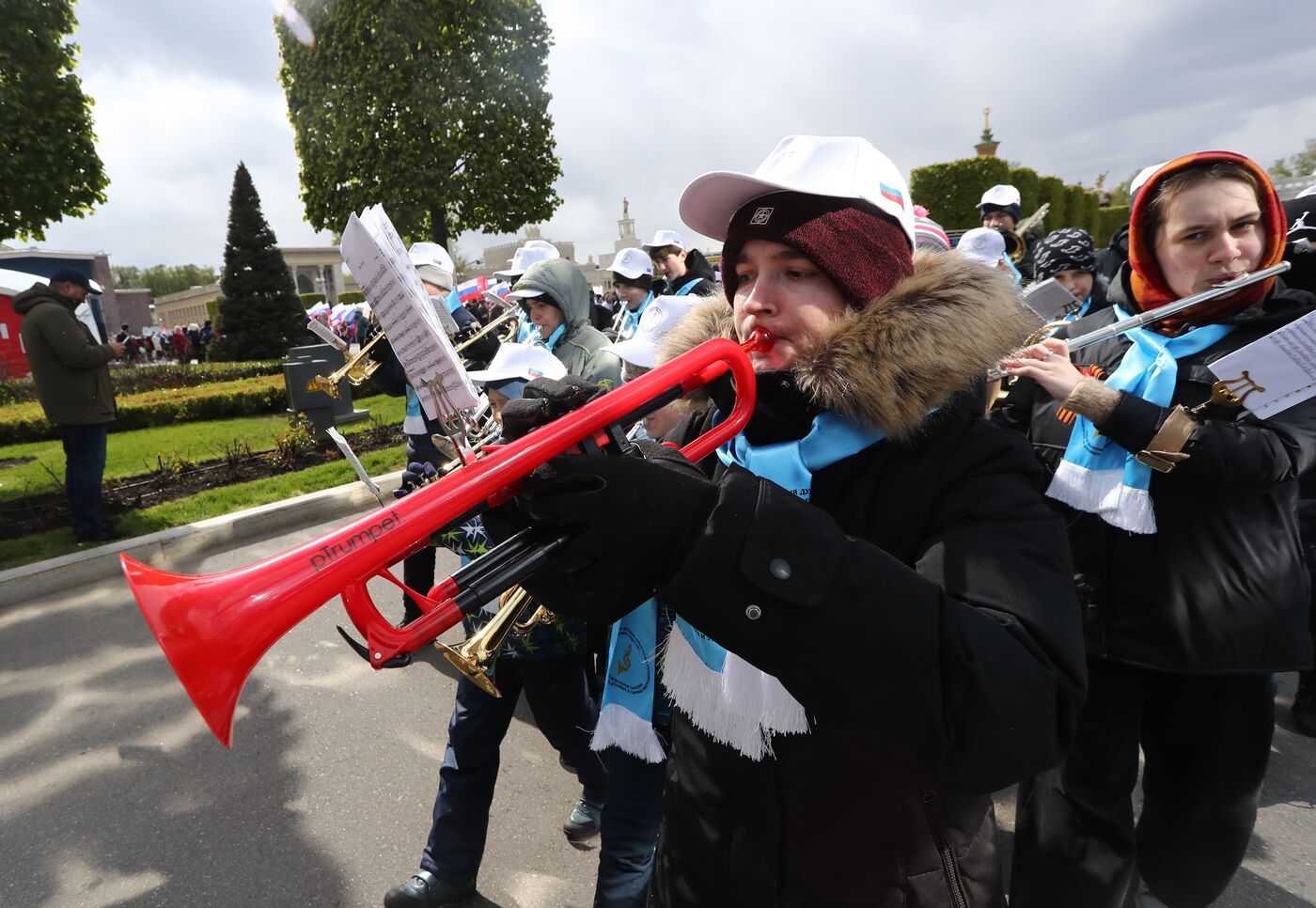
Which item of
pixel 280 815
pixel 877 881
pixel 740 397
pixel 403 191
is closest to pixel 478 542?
pixel 280 815

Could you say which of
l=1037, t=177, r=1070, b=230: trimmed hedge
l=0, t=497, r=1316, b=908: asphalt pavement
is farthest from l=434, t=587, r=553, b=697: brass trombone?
l=1037, t=177, r=1070, b=230: trimmed hedge

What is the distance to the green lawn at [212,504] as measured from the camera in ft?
18.9

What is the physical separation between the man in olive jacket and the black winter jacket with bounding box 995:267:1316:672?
23.6 ft

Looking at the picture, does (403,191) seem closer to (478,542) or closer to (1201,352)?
(478,542)

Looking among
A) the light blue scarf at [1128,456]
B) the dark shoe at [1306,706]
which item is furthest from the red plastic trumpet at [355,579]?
the dark shoe at [1306,706]

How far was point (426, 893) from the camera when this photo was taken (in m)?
2.41

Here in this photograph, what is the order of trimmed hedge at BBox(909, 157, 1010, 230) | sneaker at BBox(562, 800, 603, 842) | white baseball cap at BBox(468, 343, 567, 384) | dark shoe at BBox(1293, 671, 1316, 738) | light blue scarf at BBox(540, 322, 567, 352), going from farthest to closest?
trimmed hedge at BBox(909, 157, 1010, 230), light blue scarf at BBox(540, 322, 567, 352), dark shoe at BBox(1293, 671, 1316, 738), white baseball cap at BBox(468, 343, 567, 384), sneaker at BBox(562, 800, 603, 842)

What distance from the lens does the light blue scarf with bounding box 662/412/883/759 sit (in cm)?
121

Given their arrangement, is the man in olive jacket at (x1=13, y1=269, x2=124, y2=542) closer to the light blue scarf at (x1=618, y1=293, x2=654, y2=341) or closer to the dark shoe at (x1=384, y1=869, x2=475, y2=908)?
the light blue scarf at (x1=618, y1=293, x2=654, y2=341)

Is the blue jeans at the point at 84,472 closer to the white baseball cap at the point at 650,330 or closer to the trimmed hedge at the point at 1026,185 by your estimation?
the white baseball cap at the point at 650,330

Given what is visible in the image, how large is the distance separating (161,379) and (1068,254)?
18640 mm

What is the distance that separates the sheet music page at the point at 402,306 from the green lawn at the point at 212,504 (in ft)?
20.0

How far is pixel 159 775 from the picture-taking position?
10.6 feet

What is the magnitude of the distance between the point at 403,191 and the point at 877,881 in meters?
20.2
